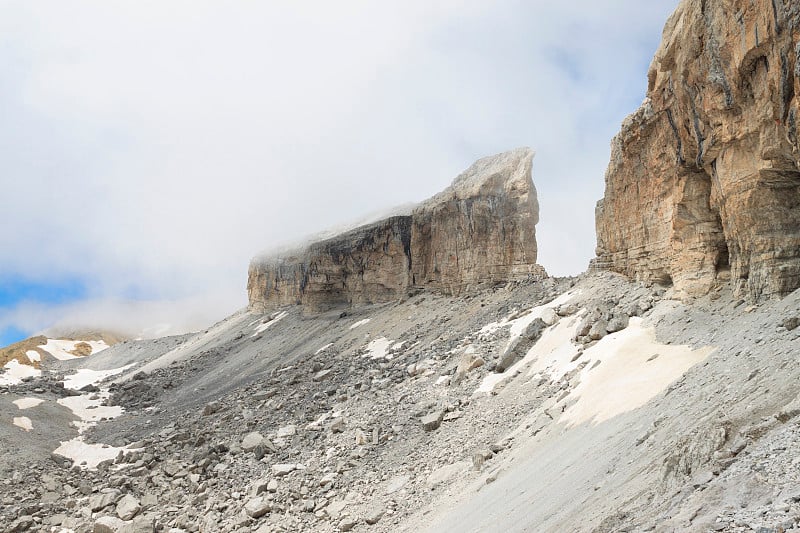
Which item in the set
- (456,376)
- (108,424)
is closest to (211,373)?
(108,424)

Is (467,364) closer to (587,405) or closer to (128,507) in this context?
(587,405)

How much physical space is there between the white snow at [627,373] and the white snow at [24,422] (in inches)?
888

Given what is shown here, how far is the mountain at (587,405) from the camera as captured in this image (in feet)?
19.9

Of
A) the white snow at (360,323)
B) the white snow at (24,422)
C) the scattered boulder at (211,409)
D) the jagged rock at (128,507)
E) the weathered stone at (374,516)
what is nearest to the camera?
the weathered stone at (374,516)

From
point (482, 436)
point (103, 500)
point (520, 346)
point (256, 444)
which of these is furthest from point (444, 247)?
point (103, 500)

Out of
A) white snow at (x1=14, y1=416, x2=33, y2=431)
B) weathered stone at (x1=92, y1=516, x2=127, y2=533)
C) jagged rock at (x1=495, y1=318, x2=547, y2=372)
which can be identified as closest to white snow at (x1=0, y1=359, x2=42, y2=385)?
white snow at (x1=14, y1=416, x2=33, y2=431)

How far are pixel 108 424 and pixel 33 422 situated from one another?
3.40m

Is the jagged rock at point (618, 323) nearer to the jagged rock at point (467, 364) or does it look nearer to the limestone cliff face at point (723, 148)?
the limestone cliff face at point (723, 148)

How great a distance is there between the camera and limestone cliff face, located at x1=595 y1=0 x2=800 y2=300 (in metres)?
8.70

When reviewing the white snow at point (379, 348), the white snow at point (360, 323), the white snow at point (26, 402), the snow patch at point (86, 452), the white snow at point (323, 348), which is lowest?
the snow patch at point (86, 452)

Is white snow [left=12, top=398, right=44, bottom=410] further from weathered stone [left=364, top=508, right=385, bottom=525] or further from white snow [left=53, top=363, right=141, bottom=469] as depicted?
weathered stone [left=364, top=508, right=385, bottom=525]

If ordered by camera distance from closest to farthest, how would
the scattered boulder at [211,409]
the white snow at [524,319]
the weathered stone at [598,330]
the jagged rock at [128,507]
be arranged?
1. the jagged rock at [128,507]
2. the weathered stone at [598,330]
3. the white snow at [524,319]
4. the scattered boulder at [211,409]

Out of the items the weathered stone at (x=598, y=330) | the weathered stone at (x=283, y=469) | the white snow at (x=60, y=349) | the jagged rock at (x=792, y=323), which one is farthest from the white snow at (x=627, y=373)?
the white snow at (x=60, y=349)

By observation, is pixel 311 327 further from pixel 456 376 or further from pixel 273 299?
pixel 456 376
